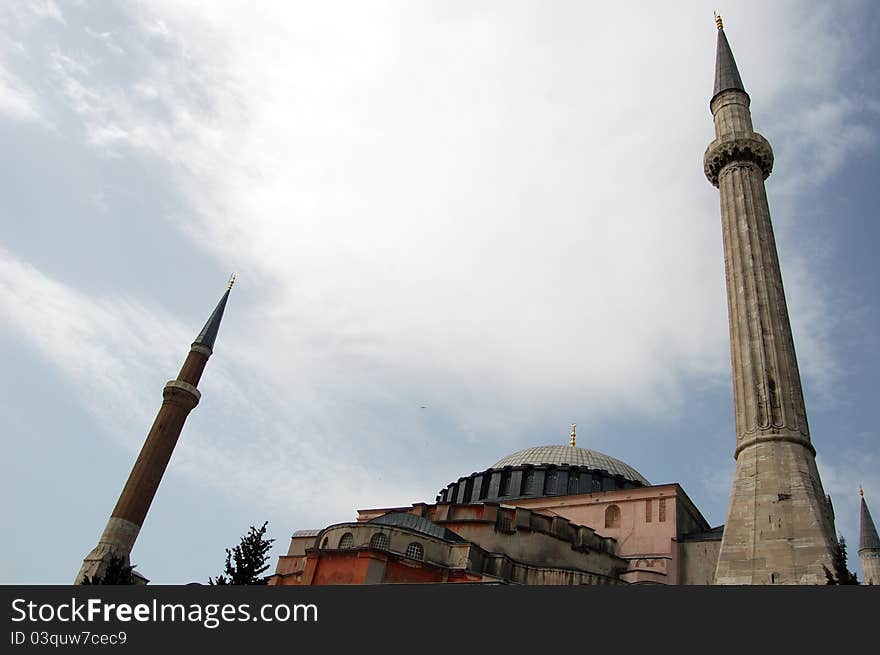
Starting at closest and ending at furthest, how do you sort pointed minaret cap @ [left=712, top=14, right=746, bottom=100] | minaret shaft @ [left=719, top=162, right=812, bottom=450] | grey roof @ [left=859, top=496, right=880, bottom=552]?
minaret shaft @ [left=719, top=162, right=812, bottom=450] → pointed minaret cap @ [left=712, top=14, right=746, bottom=100] → grey roof @ [left=859, top=496, right=880, bottom=552]

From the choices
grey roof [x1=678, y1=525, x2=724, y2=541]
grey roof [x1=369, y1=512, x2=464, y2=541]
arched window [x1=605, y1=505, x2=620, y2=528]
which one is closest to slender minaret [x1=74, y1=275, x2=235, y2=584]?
grey roof [x1=369, y1=512, x2=464, y2=541]

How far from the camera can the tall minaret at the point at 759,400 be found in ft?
37.3

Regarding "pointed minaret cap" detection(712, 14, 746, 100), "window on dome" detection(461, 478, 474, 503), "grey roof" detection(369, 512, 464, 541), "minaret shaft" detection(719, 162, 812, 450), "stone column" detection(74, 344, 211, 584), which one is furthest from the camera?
"window on dome" detection(461, 478, 474, 503)

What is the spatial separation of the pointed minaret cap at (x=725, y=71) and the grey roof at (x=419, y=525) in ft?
45.3

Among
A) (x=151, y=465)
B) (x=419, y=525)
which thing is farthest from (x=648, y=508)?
(x=151, y=465)

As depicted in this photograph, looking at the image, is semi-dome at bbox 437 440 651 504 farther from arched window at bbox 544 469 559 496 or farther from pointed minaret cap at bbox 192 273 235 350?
pointed minaret cap at bbox 192 273 235 350

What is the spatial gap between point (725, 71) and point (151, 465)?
21.7m

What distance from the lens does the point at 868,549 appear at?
23547mm

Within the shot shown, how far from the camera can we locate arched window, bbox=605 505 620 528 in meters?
21.2

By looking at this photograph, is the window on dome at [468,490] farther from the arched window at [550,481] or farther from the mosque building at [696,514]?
the arched window at [550,481]

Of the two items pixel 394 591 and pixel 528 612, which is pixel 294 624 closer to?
pixel 394 591

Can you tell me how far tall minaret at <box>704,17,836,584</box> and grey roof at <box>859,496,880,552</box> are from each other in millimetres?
13434

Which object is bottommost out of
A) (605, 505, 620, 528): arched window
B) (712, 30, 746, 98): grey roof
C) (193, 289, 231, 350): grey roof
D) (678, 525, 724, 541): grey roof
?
(678, 525, 724, 541): grey roof

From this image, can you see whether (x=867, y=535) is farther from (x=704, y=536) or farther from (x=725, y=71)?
(x=725, y=71)
